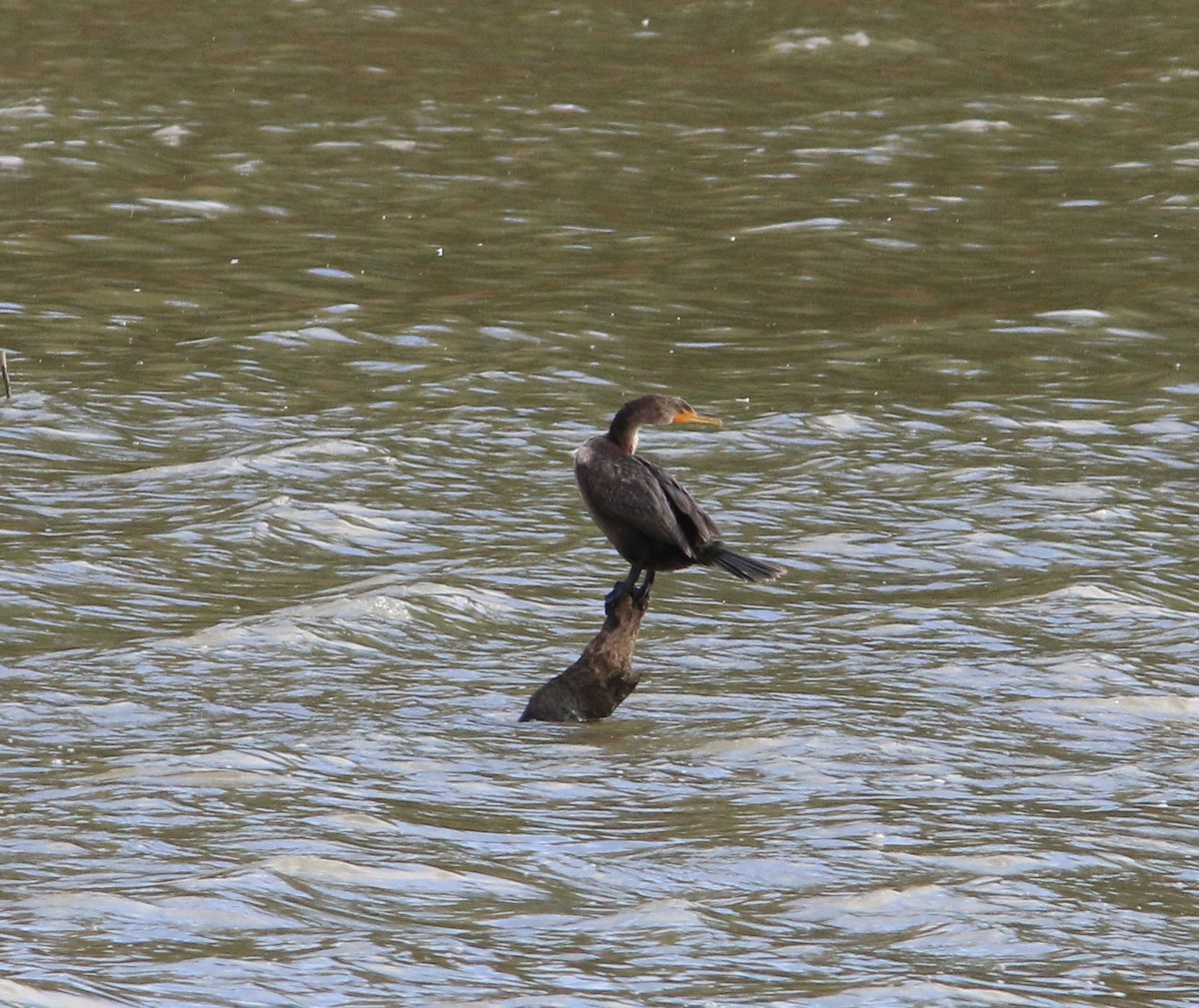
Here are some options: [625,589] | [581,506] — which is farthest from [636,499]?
[581,506]

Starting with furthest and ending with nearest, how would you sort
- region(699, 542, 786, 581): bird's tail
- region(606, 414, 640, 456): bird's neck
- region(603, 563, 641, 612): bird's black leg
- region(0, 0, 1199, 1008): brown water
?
1. region(606, 414, 640, 456): bird's neck
2. region(603, 563, 641, 612): bird's black leg
3. region(699, 542, 786, 581): bird's tail
4. region(0, 0, 1199, 1008): brown water

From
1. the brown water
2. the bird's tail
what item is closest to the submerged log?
the brown water

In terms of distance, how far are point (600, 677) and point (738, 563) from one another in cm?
77

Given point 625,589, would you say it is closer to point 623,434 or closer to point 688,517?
point 688,517

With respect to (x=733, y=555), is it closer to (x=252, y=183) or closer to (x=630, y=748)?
(x=630, y=748)

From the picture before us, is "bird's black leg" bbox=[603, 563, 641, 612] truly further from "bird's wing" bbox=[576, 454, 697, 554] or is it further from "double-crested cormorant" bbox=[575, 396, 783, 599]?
"bird's wing" bbox=[576, 454, 697, 554]

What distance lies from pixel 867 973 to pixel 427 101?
638 inches

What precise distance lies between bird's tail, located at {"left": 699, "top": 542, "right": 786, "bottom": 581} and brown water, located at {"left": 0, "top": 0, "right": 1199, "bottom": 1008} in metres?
0.69

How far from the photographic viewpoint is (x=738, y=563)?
9.06 meters

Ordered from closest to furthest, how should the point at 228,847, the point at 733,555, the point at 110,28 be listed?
1. the point at 228,847
2. the point at 733,555
3. the point at 110,28

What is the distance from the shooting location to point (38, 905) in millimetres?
7262

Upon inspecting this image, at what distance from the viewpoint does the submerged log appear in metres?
9.26

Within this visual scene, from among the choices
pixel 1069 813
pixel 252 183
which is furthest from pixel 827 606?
pixel 252 183

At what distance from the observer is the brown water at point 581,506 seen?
291 inches
